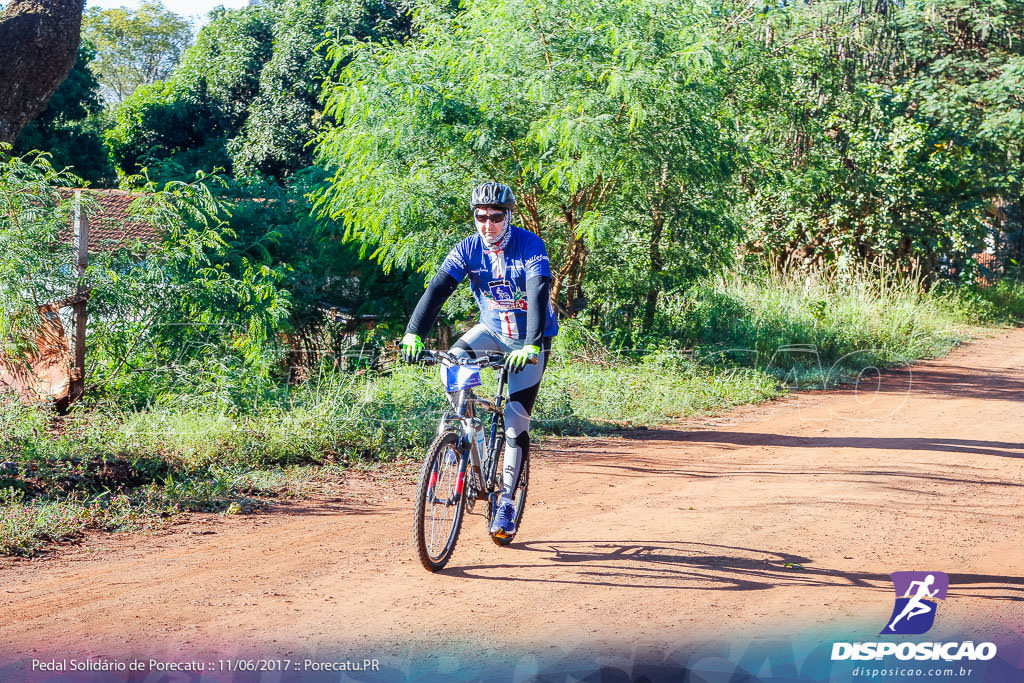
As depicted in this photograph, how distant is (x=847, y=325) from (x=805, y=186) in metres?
4.31

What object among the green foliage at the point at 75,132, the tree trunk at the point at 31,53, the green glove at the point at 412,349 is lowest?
the green glove at the point at 412,349

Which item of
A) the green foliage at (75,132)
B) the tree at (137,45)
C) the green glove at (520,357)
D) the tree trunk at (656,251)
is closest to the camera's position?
the green glove at (520,357)

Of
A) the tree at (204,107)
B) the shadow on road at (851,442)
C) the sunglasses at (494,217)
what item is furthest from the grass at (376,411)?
the tree at (204,107)

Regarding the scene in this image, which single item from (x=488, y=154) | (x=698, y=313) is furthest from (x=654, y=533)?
(x=698, y=313)

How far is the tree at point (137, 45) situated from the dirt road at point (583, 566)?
41359mm

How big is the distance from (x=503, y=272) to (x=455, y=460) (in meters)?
1.08

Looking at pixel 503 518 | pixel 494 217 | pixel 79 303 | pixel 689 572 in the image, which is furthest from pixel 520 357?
pixel 79 303

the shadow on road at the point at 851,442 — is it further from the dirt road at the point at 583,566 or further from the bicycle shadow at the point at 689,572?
the bicycle shadow at the point at 689,572

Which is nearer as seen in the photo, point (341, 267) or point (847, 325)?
point (341, 267)

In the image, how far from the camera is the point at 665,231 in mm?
12484

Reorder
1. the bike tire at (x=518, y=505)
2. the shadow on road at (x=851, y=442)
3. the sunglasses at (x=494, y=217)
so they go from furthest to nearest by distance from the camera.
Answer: the shadow on road at (x=851, y=442)
the bike tire at (x=518, y=505)
the sunglasses at (x=494, y=217)

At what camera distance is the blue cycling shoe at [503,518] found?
17.3 ft

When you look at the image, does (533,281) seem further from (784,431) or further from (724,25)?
(724,25)

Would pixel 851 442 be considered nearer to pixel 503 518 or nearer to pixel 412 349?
pixel 503 518
